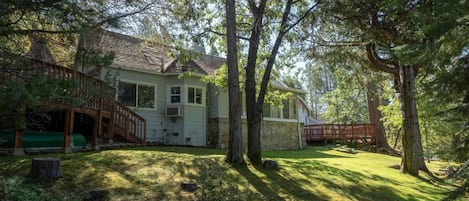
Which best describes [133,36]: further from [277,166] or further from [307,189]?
[307,189]

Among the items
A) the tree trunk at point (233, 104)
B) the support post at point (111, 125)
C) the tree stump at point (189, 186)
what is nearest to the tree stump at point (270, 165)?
the tree trunk at point (233, 104)

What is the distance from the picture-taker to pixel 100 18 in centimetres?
583

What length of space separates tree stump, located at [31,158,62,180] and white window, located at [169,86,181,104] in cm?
984

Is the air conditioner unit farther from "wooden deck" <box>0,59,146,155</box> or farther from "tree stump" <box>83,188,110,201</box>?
"tree stump" <box>83,188,110,201</box>

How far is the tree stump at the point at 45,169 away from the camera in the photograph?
6.51 meters

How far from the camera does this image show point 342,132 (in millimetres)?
25156

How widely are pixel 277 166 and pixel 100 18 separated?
5631mm

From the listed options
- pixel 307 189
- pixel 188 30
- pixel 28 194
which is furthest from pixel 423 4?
pixel 28 194

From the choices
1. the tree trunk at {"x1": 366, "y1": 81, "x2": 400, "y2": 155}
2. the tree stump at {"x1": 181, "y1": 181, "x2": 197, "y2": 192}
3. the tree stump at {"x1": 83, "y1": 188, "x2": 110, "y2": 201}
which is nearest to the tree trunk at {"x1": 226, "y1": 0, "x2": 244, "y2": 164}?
the tree stump at {"x1": 181, "y1": 181, "x2": 197, "y2": 192}

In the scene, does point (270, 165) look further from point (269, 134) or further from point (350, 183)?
point (269, 134)

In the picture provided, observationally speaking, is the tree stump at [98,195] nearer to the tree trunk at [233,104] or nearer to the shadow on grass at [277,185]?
the shadow on grass at [277,185]

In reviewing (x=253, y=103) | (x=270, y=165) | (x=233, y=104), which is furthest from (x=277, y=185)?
(x=253, y=103)

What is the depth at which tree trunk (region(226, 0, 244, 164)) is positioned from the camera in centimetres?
884

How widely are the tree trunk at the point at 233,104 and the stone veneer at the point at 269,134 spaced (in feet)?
25.5
